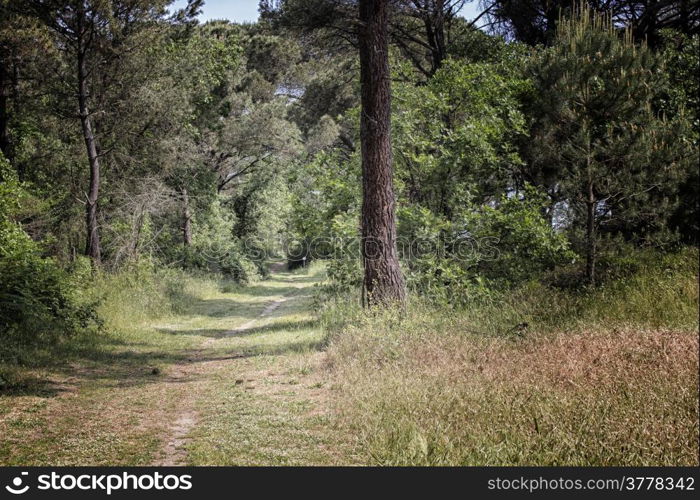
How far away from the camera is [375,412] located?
524 cm

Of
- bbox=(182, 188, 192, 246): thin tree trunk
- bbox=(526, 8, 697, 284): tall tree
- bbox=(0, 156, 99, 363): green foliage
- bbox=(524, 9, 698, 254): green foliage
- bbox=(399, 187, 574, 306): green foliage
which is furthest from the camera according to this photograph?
bbox=(182, 188, 192, 246): thin tree trunk

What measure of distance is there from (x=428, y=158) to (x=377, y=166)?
2.89 meters

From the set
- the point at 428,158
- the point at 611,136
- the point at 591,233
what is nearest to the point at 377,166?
the point at 428,158

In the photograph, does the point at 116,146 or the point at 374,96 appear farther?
the point at 116,146

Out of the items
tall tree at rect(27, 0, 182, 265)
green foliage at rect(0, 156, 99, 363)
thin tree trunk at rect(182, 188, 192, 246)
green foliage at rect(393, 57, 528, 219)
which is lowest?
green foliage at rect(0, 156, 99, 363)

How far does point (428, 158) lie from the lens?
1230cm

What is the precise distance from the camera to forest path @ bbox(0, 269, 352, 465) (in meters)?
4.64

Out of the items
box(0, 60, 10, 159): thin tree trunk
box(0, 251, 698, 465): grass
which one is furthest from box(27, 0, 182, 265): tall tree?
box(0, 251, 698, 465): grass

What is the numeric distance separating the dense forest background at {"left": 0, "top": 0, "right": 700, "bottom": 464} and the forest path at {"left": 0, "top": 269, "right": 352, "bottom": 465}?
4.15 feet

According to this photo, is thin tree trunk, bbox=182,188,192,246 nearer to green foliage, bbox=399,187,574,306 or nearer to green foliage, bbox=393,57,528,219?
green foliage, bbox=393,57,528,219

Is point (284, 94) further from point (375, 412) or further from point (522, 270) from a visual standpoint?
point (375, 412)

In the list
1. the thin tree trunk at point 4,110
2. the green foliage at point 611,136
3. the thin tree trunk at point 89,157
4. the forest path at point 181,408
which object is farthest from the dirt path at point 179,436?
the thin tree trunk at point 4,110
